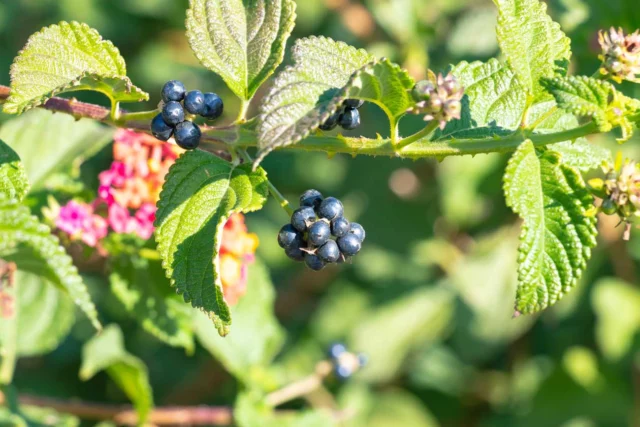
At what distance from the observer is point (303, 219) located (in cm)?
121

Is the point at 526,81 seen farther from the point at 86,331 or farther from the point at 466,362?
the point at 86,331

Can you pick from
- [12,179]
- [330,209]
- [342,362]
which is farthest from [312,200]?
[342,362]

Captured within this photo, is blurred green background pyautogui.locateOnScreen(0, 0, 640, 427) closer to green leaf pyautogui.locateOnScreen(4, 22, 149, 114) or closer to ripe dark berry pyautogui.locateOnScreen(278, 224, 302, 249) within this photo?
ripe dark berry pyautogui.locateOnScreen(278, 224, 302, 249)

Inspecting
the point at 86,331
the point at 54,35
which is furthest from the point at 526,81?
the point at 86,331

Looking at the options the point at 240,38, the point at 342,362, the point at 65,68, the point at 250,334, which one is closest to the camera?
the point at 65,68

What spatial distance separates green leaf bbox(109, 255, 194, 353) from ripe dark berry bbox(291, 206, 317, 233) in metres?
0.56

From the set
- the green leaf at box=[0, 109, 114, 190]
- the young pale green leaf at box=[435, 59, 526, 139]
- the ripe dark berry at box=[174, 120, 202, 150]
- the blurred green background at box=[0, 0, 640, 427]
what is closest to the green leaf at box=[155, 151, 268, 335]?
the ripe dark berry at box=[174, 120, 202, 150]

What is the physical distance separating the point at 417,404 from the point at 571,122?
79.5 inches

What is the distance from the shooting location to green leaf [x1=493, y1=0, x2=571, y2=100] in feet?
4.10

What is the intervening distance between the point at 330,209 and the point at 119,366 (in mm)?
1008

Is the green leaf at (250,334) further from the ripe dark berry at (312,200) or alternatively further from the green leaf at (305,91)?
the green leaf at (305,91)

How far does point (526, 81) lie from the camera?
1.26 metres

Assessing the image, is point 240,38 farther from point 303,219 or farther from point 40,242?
point 40,242

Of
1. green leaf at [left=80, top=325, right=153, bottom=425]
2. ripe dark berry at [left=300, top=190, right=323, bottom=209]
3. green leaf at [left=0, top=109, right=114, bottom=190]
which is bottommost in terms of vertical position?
green leaf at [left=80, top=325, right=153, bottom=425]
